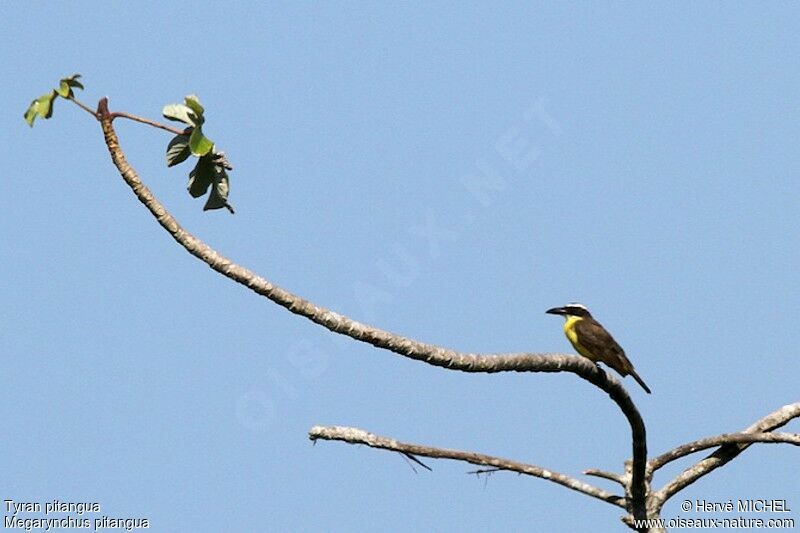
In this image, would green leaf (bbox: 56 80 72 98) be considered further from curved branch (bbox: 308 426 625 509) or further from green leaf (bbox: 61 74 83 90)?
curved branch (bbox: 308 426 625 509)

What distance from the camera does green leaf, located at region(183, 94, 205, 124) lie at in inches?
269

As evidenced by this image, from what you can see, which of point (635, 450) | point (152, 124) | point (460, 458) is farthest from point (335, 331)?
point (635, 450)

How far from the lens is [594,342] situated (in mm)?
12750

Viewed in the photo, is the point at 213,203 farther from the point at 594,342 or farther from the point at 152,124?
the point at 594,342

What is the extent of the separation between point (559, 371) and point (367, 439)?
5.46ft

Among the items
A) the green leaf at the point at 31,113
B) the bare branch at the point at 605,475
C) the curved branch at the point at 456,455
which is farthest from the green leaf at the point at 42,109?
the bare branch at the point at 605,475

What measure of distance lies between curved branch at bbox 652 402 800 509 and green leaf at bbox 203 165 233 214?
15.4ft

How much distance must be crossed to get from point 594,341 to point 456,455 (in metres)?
4.34

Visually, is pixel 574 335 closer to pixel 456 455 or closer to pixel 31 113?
pixel 456 455

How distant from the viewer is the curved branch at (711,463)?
959 cm

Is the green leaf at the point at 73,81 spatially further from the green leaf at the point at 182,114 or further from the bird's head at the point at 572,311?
the bird's head at the point at 572,311

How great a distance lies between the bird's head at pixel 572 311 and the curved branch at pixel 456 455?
4.13m

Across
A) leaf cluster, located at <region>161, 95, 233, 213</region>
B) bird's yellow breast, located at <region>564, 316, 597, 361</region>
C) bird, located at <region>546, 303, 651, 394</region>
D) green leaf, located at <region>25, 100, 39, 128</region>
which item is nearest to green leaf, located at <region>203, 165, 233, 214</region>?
leaf cluster, located at <region>161, 95, 233, 213</region>

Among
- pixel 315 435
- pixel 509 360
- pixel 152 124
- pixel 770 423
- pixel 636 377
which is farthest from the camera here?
pixel 636 377
